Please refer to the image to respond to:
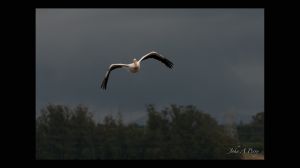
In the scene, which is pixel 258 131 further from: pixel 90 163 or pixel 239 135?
pixel 90 163

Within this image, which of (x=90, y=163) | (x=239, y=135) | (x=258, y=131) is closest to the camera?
(x=90, y=163)

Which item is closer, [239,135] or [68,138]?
[239,135]

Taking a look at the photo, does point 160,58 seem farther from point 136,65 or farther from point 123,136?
point 123,136

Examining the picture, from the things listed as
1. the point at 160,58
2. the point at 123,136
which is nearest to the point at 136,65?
the point at 160,58

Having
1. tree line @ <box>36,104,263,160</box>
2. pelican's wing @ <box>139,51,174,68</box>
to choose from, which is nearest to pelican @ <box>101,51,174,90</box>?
pelican's wing @ <box>139,51,174,68</box>

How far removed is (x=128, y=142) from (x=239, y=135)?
43.9ft

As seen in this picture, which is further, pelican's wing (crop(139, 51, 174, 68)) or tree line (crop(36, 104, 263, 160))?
tree line (crop(36, 104, 263, 160))

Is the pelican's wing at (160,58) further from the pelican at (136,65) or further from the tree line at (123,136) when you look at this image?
the tree line at (123,136)

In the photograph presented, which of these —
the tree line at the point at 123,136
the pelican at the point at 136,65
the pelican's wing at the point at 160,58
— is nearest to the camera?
the pelican at the point at 136,65

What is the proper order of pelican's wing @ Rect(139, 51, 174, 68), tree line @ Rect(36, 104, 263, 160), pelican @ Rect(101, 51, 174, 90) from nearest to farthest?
pelican @ Rect(101, 51, 174, 90) → pelican's wing @ Rect(139, 51, 174, 68) → tree line @ Rect(36, 104, 263, 160)

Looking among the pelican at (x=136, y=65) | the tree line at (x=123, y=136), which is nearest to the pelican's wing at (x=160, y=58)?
the pelican at (x=136, y=65)

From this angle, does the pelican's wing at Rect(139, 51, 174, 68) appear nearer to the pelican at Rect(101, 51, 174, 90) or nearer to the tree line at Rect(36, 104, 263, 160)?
the pelican at Rect(101, 51, 174, 90)
